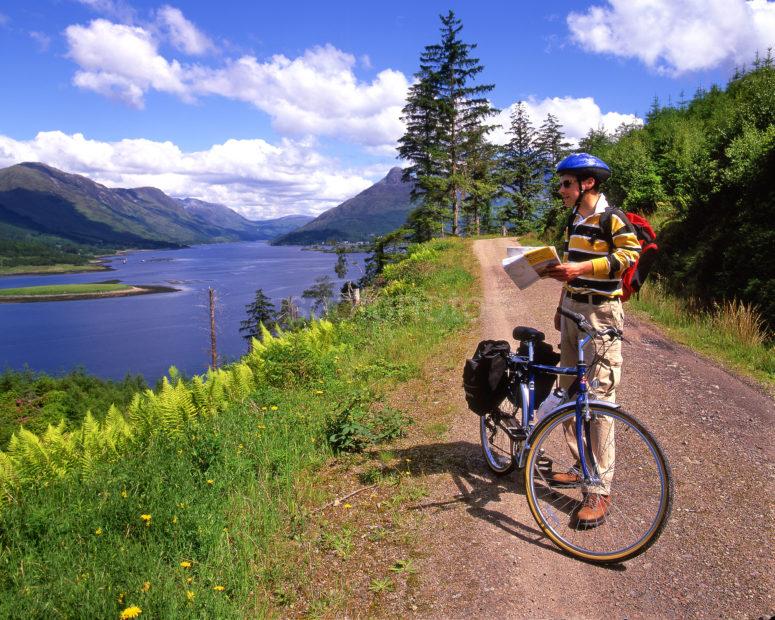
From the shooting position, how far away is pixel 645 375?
21.6ft

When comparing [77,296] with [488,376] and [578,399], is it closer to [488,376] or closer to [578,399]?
[488,376]

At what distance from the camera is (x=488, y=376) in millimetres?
3777

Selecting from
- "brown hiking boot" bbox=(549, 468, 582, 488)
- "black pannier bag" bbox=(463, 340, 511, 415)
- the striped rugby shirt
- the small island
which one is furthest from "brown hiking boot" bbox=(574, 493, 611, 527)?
the small island

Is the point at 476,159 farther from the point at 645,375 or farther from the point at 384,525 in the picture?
the point at 384,525

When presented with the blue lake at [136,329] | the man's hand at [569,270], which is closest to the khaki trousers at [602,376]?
the man's hand at [569,270]

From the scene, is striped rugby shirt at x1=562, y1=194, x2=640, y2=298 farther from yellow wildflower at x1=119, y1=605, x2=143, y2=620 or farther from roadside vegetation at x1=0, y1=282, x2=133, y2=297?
roadside vegetation at x1=0, y1=282, x2=133, y2=297

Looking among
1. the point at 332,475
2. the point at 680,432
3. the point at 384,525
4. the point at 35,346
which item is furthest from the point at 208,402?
the point at 35,346

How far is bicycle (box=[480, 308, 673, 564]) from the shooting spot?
9.66 ft

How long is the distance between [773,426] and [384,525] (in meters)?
4.28

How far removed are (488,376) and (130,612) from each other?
2.72 metres

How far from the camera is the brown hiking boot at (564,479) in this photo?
3442 millimetres

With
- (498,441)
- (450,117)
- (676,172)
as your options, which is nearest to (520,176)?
(450,117)

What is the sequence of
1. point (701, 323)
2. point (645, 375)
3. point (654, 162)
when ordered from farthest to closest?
1. point (654, 162)
2. point (701, 323)
3. point (645, 375)

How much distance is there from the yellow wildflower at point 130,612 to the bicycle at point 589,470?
8.06ft
